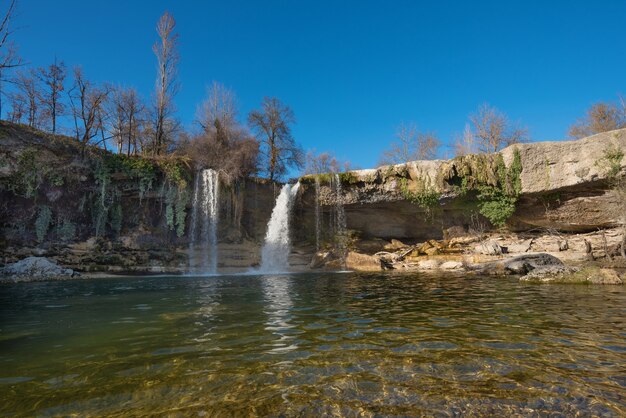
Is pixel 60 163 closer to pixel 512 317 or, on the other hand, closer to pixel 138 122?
pixel 138 122

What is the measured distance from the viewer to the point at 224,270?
22.2 m

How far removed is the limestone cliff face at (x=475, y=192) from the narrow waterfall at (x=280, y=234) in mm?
1148

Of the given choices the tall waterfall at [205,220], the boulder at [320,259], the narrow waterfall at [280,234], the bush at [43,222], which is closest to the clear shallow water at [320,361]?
the bush at [43,222]

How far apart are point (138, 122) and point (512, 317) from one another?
2720 centimetres

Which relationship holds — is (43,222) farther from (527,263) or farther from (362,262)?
(527,263)

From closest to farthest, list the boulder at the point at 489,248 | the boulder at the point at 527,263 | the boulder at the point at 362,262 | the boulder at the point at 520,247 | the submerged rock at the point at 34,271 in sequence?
the boulder at the point at 527,263
the submerged rock at the point at 34,271
the boulder at the point at 489,248
the boulder at the point at 520,247
the boulder at the point at 362,262

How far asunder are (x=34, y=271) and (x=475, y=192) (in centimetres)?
2477

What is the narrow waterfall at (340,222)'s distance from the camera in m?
23.2

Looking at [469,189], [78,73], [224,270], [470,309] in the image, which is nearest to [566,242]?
[469,189]

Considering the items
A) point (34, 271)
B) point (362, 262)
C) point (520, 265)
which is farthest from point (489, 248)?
point (34, 271)

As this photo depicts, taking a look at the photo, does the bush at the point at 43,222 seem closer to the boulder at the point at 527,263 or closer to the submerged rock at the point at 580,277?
the submerged rock at the point at 580,277

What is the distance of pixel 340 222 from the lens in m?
24.8

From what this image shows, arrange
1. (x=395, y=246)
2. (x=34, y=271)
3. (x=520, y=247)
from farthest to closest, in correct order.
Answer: (x=395, y=246) → (x=520, y=247) → (x=34, y=271)

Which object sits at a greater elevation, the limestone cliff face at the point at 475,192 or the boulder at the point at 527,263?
the limestone cliff face at the point at 475,192
